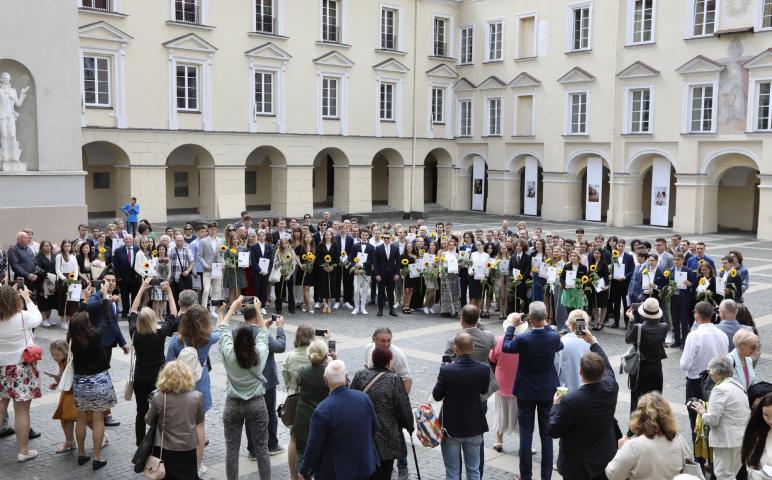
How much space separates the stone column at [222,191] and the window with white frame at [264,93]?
2.96 m

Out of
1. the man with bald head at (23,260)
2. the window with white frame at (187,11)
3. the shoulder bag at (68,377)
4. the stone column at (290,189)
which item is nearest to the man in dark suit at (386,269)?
the man with bald head at (23,260)

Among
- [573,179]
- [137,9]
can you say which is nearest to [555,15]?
[573,179]

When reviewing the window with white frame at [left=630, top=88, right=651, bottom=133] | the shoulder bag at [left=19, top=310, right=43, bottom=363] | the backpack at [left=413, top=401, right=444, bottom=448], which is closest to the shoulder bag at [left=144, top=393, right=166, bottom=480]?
the backpack at [left=413, top=401, right=444, bottom=448]

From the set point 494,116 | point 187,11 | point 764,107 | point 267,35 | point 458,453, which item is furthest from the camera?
point 494,116

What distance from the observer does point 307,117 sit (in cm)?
3938

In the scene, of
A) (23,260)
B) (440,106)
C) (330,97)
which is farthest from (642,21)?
(23,260)

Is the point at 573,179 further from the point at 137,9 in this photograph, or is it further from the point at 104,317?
the point at 104,317

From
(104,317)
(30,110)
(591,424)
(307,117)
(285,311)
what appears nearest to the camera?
(591,424)

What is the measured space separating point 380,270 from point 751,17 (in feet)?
77.8

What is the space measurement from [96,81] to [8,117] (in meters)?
11.4

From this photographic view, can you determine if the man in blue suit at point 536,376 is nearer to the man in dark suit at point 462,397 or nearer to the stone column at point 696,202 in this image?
the man in dark suit at point 462,397

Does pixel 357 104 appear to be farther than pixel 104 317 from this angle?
Yes

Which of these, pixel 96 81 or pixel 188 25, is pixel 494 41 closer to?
pixel 188 25

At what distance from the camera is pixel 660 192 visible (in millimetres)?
37469
